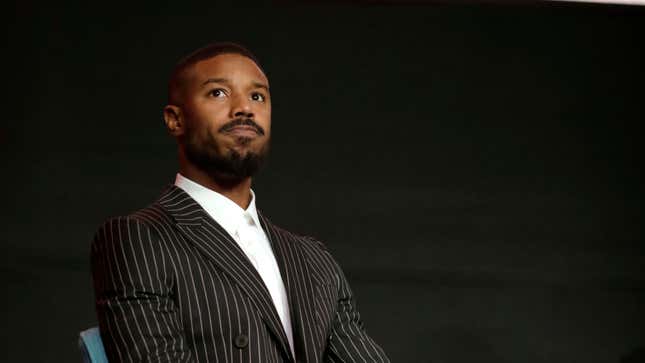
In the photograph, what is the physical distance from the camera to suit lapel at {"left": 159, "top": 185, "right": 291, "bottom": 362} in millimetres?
1701

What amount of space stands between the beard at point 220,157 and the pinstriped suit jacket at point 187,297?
0.20 feet

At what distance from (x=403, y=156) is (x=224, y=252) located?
59.2 inches

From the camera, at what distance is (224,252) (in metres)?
1.73

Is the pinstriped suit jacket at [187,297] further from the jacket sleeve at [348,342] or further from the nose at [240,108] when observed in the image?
the nose at [240,108]

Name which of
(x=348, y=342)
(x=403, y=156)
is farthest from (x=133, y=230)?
(x=403, y=156)

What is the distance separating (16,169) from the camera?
9.81ft

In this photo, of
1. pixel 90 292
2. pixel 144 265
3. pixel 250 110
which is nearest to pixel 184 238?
pixel 144 265

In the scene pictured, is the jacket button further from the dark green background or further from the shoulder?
the dark green background

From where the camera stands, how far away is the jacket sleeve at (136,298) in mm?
1614

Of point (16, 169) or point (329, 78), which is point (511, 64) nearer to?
point (329, 78)

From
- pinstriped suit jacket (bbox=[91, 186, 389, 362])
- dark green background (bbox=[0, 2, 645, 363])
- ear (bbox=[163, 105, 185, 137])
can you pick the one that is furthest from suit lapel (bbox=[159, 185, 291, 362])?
dark green background (bbox=[0, 2, 645, 363])

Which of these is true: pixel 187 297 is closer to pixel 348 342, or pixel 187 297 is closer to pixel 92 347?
pixel 92 347

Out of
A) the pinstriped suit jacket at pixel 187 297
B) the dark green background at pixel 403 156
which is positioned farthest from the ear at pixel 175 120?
the dark green background at pixel 403 156

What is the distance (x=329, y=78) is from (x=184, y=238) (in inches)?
58.5
